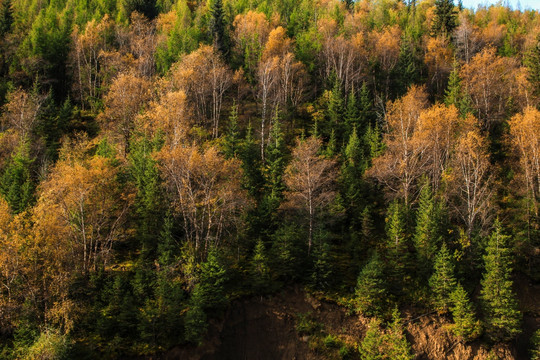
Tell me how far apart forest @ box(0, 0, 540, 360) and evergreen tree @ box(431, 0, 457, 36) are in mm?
6186

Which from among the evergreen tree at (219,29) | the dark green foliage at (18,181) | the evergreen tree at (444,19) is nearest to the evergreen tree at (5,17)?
the evergreen tree at (219,29)

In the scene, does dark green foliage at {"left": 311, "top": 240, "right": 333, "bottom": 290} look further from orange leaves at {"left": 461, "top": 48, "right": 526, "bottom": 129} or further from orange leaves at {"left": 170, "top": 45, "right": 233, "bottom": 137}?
orange leaves at {"left": 461, "top": 48, "right": 526, "bottom": 129}

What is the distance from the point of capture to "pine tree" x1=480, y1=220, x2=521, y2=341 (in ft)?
94.5

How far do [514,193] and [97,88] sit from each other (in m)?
56.3

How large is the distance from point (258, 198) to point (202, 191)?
8440 millimetres

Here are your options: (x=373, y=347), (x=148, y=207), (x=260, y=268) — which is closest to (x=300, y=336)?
(x=373, y=347)

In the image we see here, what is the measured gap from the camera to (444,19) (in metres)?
66.8

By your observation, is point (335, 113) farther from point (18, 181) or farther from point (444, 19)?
point (18, 181)

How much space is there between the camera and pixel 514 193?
37.9m

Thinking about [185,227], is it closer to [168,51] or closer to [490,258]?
[490,258]

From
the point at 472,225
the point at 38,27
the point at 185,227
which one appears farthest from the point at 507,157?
the point at 38,27

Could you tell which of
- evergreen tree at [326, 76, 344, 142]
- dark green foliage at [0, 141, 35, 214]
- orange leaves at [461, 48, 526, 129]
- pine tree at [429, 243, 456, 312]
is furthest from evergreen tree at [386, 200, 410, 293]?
dark green foliage at [0, 141, 35, 214]

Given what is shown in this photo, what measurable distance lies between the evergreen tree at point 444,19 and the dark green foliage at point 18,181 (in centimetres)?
6512

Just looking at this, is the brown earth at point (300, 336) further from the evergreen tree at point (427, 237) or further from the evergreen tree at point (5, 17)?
the evergreen tree at point (5, 17)
